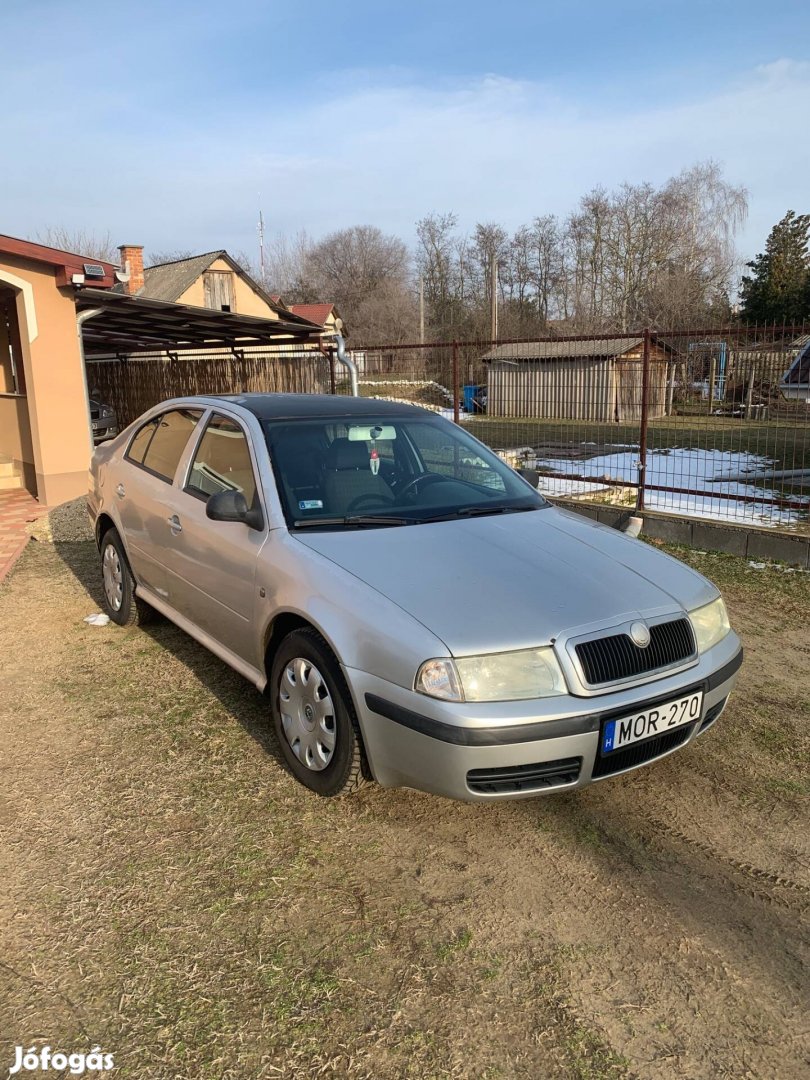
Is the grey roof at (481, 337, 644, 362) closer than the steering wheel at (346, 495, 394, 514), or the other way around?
the steering wheel at (346, 495, 394, 514)

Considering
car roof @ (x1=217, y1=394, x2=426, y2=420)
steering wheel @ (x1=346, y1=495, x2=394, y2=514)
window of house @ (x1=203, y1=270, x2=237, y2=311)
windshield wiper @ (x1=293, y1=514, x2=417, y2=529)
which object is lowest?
windshield wiper @ (x1=293, y1=514, x2=417, y2=529)

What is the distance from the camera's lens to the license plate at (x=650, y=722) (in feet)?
8.92

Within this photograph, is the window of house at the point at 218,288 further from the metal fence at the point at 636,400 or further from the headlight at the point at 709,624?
the headlight at the point at 709,624

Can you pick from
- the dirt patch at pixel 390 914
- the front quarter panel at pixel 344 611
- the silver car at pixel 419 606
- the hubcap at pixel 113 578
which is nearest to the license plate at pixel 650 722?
the silver car at pixel 419 606

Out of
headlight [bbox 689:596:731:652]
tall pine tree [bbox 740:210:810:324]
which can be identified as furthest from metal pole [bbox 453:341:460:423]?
tall pine tree [bbox 740:210:810:324]

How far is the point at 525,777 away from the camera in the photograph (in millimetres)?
2686

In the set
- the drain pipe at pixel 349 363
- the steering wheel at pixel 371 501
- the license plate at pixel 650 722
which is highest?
the drain pipe at pixel 349 363

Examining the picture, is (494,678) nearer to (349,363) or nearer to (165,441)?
(165,441)

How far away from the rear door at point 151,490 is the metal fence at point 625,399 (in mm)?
2714

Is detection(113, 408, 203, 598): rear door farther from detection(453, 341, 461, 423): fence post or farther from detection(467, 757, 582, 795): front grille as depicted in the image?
detection(453, 341, 461, 423): fence post

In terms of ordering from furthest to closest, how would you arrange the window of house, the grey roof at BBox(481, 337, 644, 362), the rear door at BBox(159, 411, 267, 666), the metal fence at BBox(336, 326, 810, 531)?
the window of house → the grey roof at BBox(481, 337, 644, 362) → the metal fence at BBox(336, 326, 810, 531) → the rear door at BBox(159, 411, 267, 666)

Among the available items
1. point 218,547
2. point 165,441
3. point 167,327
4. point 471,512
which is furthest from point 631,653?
point 167,327

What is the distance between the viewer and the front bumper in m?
2.60

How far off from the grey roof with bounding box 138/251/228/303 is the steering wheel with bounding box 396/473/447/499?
2770 centimetres
